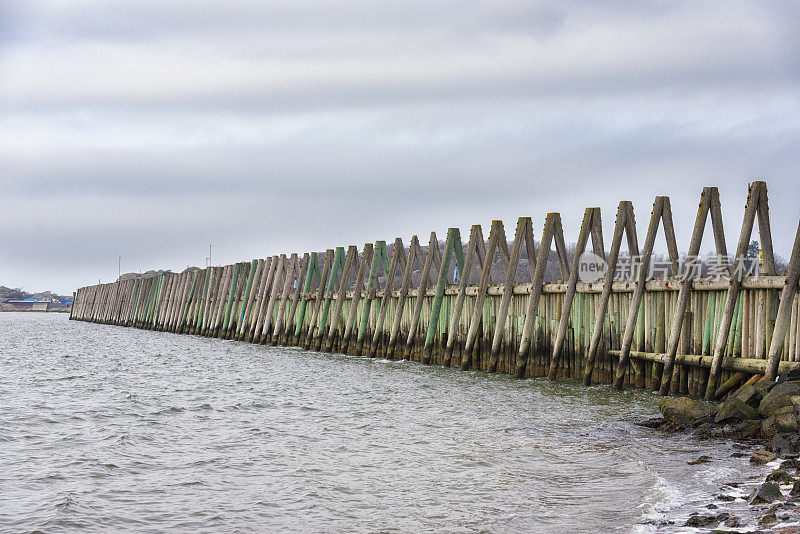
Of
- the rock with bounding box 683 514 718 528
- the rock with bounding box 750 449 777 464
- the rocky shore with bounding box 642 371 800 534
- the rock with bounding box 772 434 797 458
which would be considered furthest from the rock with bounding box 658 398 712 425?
the rock with bounding box 683 514 718 528

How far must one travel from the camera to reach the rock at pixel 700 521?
7.57 m

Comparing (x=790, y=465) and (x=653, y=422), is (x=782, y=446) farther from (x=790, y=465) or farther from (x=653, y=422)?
(x=653, y=422)

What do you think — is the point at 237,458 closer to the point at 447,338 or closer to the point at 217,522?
the point at 217,522

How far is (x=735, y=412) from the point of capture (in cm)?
1225

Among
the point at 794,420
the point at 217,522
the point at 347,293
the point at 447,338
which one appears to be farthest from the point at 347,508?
the point at 347,293

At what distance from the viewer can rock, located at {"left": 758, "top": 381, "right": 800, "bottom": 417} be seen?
11352 millimetres

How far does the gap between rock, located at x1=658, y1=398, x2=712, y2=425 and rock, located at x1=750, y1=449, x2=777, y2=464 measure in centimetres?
225

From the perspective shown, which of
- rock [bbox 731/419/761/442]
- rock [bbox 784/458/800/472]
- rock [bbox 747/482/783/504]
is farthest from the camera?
rock [bbox 731/419/761/442]

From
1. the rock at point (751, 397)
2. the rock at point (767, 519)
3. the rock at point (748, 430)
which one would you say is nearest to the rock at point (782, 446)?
the rock at point (748, 430)

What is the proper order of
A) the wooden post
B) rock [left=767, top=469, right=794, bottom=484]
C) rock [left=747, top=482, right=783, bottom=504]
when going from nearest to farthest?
rock [left=747, top=482, right=783, bottom=504]
rock [left=767, top=469, right=794, bottom=484]
the wooden post

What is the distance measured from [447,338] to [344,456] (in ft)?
45.6

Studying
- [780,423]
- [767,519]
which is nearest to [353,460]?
[780,423]

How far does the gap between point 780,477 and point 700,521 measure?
1592 millimetres

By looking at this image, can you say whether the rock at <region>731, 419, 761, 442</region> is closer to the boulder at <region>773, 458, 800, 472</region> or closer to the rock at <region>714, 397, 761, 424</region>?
the rock at <region>714, 397, 761, 424</region>
